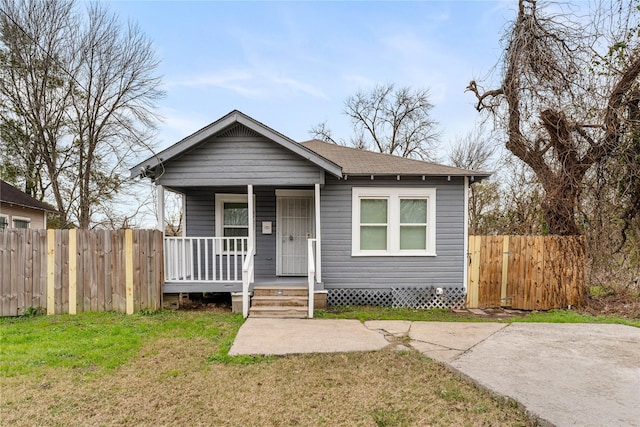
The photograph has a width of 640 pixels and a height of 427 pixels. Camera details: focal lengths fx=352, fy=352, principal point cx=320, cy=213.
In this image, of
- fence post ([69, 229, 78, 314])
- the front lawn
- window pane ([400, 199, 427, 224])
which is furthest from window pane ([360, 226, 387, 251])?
fence post ([69, 229, 78, 314])

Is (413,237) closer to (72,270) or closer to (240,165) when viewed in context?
(240,165)

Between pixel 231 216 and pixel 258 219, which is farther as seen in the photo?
pixel 231 216

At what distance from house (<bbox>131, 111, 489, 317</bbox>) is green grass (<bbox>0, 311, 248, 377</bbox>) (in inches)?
38.8

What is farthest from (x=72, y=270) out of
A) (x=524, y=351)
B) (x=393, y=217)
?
(x=524, y=351)

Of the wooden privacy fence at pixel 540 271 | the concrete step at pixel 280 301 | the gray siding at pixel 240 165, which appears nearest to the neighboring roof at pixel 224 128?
the gray siding at pixel 240 165

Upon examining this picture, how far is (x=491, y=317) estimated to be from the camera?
7.25 meters

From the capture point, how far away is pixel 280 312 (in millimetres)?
6895

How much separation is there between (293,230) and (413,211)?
3.00m

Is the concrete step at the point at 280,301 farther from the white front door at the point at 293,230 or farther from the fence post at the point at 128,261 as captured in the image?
the fence post at the point at 128,261

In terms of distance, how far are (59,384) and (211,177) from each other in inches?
182

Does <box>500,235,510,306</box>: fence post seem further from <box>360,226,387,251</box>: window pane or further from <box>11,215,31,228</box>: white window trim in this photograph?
<box>11,215,31,228</box>: white window trim

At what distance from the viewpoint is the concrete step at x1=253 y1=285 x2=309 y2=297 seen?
24.0 ft

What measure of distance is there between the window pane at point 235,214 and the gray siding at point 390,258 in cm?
229

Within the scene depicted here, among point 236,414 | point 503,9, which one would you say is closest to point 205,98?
point 503,9
